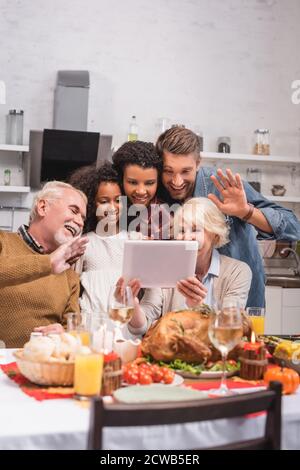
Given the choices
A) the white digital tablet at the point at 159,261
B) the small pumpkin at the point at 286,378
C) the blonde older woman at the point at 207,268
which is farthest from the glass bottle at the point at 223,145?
the small pumpkin at the point at 286,378

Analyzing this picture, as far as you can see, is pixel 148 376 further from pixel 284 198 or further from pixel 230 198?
pixel 284 198

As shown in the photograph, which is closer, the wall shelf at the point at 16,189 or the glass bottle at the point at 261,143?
the wall shelf at the point at 16,189

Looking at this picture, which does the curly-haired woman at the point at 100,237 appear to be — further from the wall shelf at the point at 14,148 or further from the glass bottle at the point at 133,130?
the glass bottle at the point at 133,130

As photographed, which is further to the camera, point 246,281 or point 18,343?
point 246,281

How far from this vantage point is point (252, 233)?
136 inches

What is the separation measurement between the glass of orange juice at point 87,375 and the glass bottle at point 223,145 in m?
4.79

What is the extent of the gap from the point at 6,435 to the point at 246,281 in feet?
5.78

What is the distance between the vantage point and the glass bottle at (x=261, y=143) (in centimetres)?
640

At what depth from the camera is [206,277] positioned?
2998 millimetres

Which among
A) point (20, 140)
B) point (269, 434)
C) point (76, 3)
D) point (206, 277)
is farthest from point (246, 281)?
point (76, 3)

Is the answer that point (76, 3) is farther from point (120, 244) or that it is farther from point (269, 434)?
point (269, 434)

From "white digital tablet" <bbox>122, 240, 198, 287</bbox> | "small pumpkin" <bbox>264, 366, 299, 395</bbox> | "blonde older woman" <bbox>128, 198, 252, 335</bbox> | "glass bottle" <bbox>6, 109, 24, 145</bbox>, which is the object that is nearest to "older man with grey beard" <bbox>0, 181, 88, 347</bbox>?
"white digital tablet" <bbox>122, 240, 198, 287</bbox>

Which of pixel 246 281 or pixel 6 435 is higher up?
pixel 246 281

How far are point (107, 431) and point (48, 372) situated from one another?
1.32 ft
